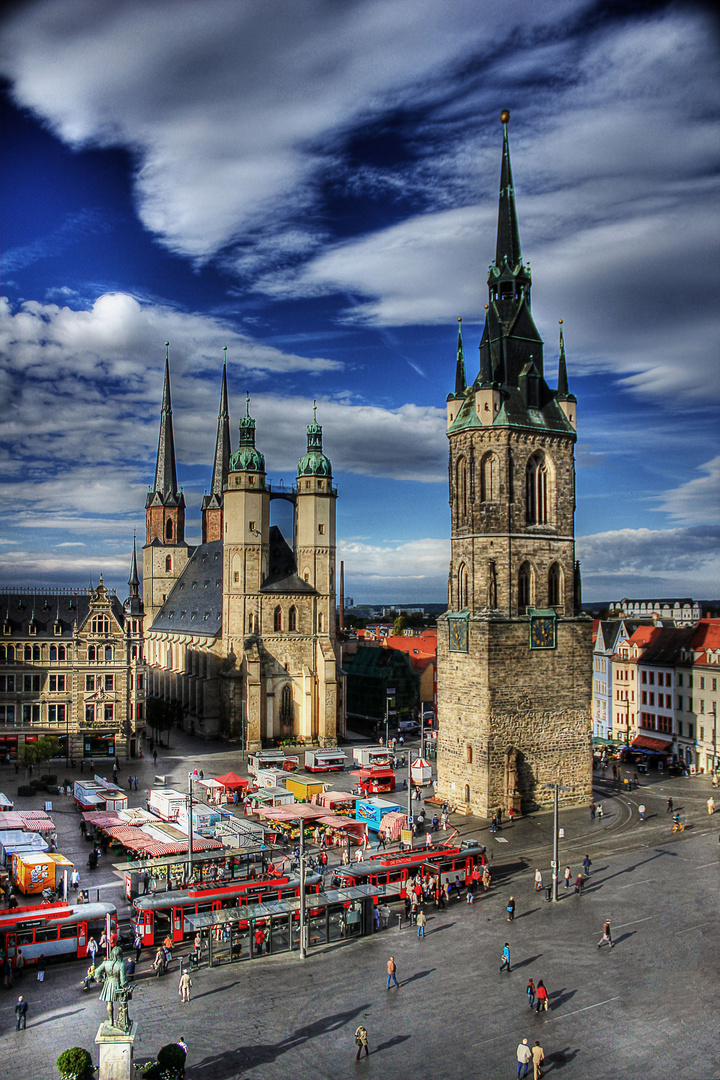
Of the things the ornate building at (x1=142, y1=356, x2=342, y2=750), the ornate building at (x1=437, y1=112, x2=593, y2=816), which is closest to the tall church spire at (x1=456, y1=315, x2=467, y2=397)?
Result: the ornate building at (x1=437, y1=112, x2=593, y2=816)

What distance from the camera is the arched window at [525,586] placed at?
50.9m

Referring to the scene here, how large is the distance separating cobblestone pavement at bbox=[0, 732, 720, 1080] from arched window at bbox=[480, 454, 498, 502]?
2068 cm

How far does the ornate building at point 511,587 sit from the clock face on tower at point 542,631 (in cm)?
7

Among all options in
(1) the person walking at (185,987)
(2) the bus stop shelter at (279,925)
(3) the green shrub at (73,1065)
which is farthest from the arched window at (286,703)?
(3) the green shrub at (73,1065)

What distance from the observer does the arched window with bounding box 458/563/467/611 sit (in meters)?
A: 51.2

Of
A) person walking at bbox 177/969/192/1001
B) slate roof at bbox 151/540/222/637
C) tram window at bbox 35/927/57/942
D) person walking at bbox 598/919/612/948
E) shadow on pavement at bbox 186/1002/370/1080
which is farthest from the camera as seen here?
slate roof at bbox 151/540/222/637

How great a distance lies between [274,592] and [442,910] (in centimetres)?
4466

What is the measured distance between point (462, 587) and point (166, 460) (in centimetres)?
6289

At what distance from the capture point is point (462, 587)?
5153cm

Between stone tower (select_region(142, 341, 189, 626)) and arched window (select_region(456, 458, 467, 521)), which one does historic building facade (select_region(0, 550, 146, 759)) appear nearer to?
arched window (select_region(456, 458, 467, 521))

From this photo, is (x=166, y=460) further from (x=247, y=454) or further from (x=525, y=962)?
(x=525, y=962)

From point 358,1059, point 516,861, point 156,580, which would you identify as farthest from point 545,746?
point 156,580

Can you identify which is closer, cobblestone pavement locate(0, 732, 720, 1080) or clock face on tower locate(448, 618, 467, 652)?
cobblestone pavement locate(0, 732, 720, 1080)

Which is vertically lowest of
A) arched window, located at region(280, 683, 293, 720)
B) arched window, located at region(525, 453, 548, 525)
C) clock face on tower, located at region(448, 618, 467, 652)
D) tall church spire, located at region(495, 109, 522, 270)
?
arched window, located at region(280, 683, 293, 720)
